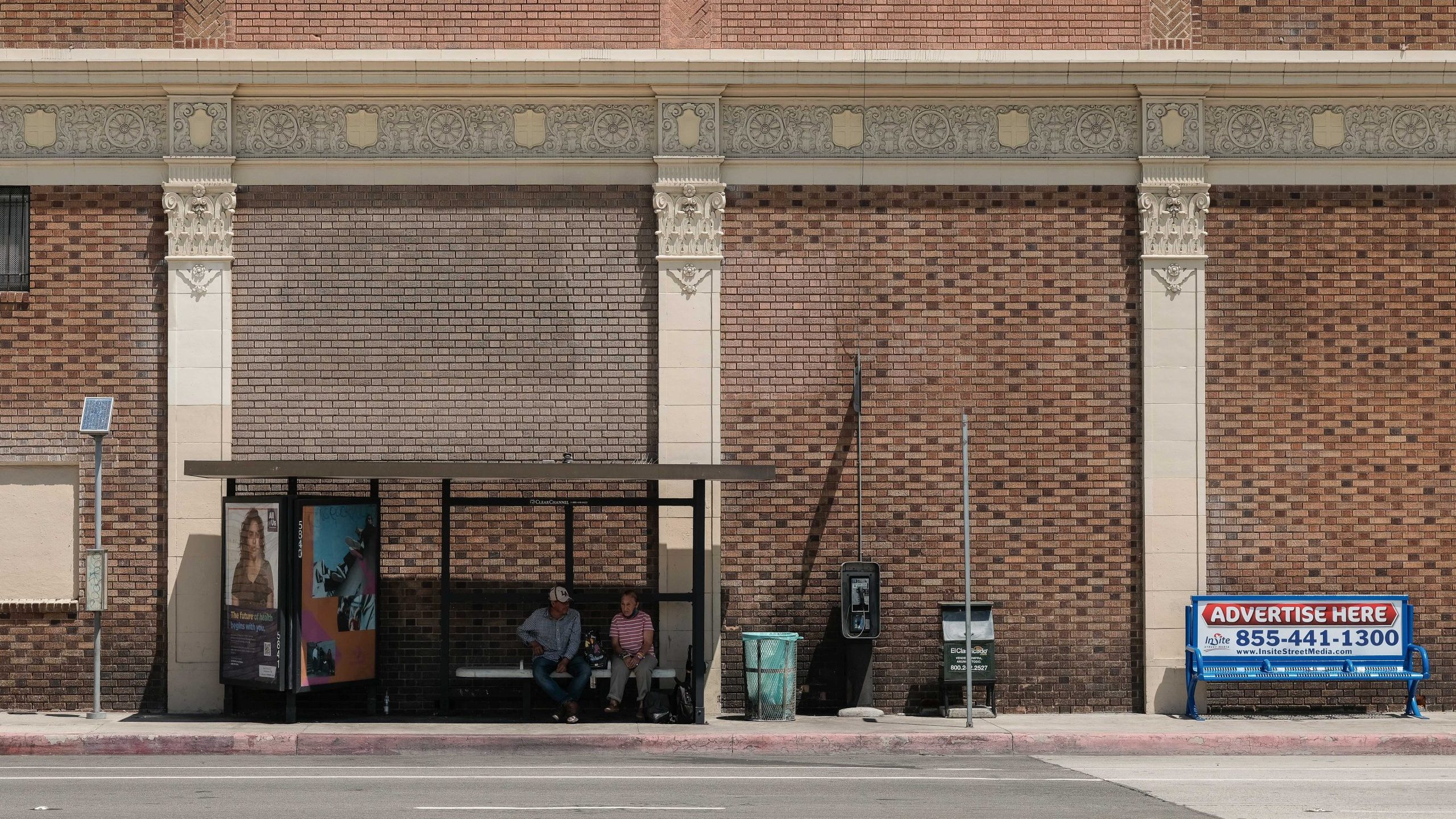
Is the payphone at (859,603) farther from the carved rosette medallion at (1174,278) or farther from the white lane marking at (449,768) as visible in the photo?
the carved rosette medallion at (1174,278)

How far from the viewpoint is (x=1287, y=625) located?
1577 centimetres

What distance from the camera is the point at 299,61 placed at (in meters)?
15.9

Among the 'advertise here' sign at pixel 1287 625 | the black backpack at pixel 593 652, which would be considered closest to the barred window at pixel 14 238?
the black backpack at pixel 593 652

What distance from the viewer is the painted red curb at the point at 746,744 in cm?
1396

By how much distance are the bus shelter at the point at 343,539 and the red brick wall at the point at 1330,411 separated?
206 inches

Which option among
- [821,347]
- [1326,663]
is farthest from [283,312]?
[1326,663]

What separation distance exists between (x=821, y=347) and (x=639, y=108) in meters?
3.24

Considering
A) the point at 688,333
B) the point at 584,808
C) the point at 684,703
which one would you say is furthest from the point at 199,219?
the point at 584,808

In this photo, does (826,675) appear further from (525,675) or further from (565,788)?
(565,788)

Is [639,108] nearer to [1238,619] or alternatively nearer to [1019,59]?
[1019,59]

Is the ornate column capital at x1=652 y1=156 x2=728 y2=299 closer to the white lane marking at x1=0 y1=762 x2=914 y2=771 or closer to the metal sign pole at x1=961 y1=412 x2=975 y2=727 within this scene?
the metal sign pole at x1=961 y1=412 x2=975 y2=727

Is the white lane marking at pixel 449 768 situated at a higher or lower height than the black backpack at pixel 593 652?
lower

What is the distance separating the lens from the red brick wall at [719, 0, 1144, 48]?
16.4m

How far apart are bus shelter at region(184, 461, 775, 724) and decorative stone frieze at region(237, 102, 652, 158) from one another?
348cm
